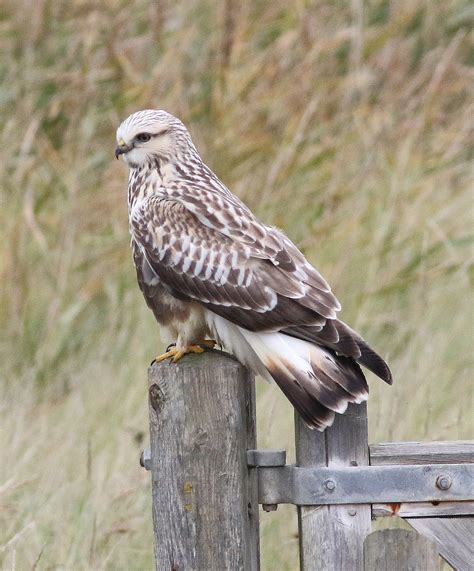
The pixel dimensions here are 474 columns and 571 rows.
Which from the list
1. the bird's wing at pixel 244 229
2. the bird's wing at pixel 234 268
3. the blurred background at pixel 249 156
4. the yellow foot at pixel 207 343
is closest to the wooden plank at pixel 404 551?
the bird's wing at pixel 234 268

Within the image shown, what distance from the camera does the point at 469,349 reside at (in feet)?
17.5

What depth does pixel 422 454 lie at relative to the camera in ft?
8.65

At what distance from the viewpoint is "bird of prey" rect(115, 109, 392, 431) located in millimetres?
2840

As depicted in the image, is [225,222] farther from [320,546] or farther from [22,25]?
[22,25]

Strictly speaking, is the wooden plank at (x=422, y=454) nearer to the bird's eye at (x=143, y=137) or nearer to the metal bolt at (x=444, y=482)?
the metal bolt at (x=444, y=482)

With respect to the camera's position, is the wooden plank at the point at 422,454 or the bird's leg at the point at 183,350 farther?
the bird's leg at the point at 183,350

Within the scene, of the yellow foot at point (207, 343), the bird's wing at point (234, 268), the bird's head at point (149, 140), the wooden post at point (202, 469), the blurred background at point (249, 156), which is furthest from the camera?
the blurred background at point (249, 156)

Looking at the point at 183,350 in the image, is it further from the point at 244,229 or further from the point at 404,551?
the point at 404,551

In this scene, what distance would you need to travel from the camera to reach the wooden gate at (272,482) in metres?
2.58

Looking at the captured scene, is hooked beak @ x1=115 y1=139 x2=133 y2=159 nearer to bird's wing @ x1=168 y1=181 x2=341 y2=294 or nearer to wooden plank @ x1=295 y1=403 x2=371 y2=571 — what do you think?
bird's wing @ x1=168 y1=181 x2=341 y2=294

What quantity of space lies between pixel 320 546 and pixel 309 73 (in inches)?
156

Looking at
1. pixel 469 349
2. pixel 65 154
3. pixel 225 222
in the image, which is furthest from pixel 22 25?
pixel 225 222

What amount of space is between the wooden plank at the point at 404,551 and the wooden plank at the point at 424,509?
0.27 feet

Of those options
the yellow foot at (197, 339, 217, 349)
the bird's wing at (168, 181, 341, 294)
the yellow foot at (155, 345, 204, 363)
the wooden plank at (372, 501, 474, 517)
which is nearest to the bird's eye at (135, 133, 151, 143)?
the bird's wing at (168, 181, 341, 294)
